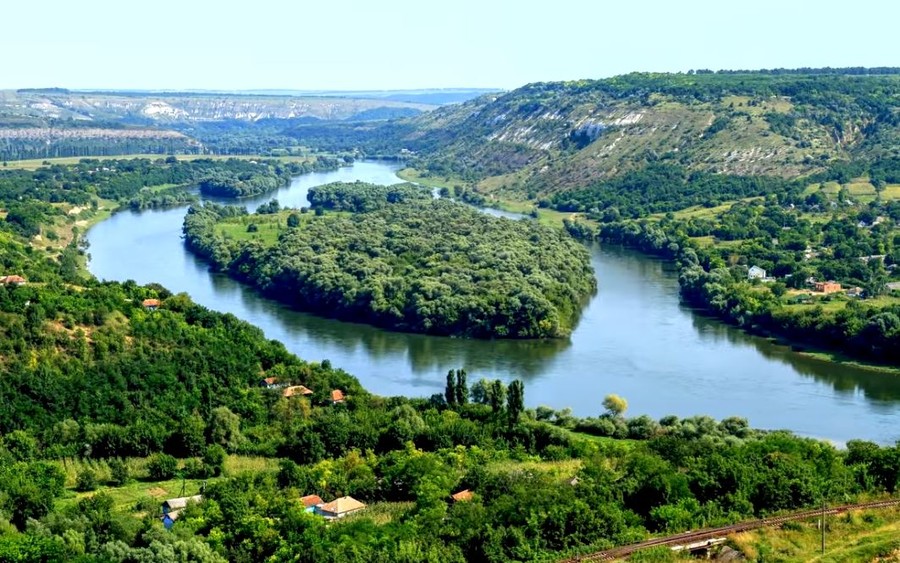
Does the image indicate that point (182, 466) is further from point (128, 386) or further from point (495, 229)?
point (495, 229)

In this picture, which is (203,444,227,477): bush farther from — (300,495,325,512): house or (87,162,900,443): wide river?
(87,162,900,443): wide river

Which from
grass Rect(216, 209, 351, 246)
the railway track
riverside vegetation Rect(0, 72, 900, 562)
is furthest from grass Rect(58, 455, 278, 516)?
grass Rect(216, 209, 351, 246)

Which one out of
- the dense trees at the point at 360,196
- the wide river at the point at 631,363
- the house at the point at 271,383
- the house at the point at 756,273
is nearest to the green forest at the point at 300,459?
the house at the point at 271,383

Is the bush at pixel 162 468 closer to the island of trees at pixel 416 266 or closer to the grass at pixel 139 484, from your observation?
the grass at pixel 139 484

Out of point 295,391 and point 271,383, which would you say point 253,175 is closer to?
point 271,383


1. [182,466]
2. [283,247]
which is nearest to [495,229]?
[283,247]

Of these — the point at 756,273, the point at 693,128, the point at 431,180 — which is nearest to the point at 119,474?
the point at 756,273
